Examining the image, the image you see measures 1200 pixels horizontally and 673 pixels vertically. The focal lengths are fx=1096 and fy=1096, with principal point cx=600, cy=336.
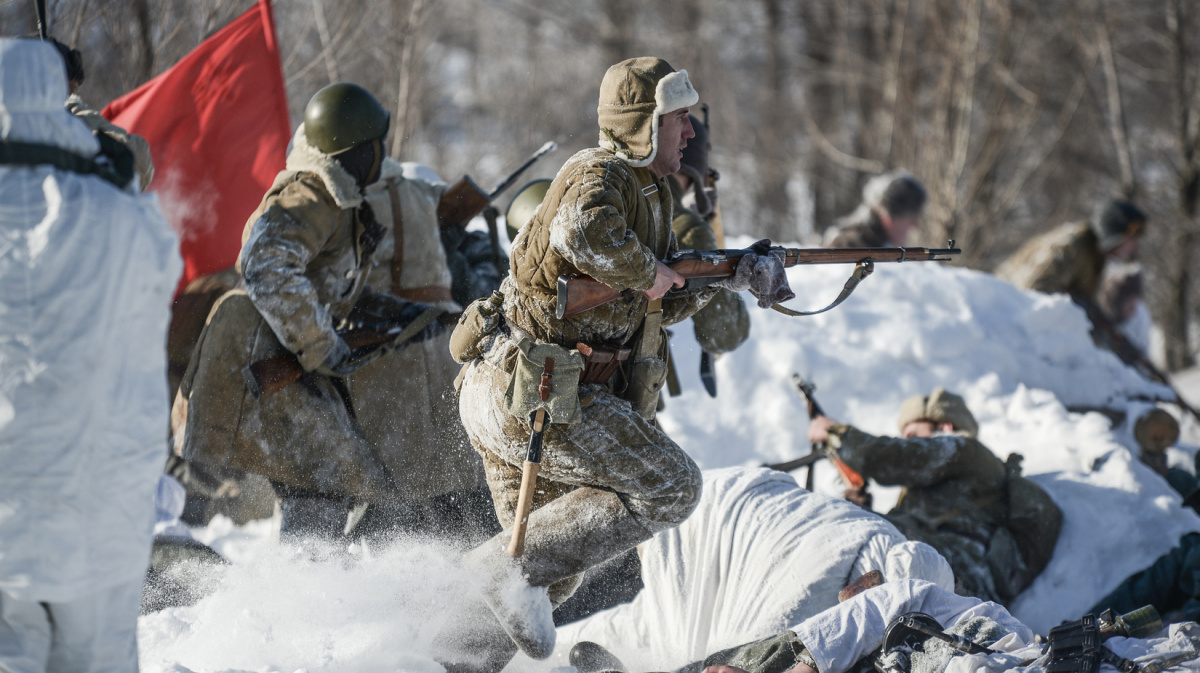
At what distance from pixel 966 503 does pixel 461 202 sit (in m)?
2.53

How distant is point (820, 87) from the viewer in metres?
19.9

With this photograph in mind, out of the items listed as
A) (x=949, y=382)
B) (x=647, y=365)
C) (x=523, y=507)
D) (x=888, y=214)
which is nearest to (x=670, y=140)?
(x=647, y=365)

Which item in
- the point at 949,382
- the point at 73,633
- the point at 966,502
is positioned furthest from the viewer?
the point at 949,382

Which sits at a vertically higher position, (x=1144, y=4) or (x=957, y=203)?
(x=1144, y=4)

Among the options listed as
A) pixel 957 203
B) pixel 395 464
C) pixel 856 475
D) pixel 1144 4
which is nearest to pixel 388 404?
pixel 395 464

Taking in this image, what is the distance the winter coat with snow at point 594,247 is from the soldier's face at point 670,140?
0.14 feet

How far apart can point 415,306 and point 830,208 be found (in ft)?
48.1

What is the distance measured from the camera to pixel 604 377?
3.13 m

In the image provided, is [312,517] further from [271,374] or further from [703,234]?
[703,234]

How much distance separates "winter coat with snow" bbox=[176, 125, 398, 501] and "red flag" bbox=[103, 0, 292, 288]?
1.16m

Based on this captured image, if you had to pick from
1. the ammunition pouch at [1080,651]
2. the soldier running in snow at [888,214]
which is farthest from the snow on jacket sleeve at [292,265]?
the soldier running in snow at [888,214]

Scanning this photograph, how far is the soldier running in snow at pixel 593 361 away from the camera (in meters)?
2.91

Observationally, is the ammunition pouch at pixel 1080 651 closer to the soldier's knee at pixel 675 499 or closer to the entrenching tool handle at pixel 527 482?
the soldier's knee at pixel 675 499

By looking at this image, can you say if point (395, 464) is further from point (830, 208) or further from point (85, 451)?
point (830, 208)
